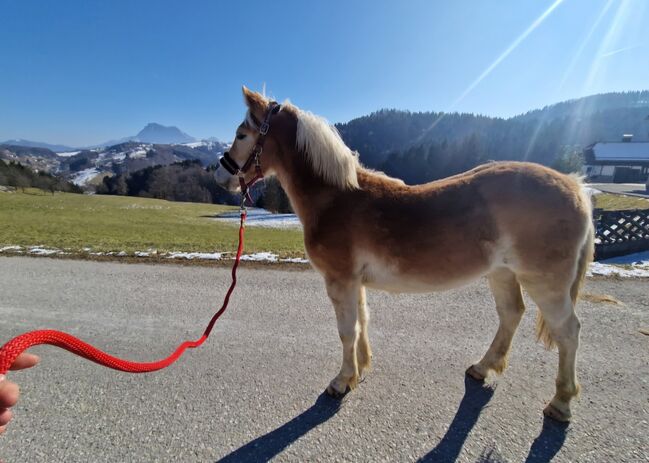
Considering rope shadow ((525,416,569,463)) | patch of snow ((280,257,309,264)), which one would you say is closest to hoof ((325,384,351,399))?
rope shadow ((525,416,569,463))

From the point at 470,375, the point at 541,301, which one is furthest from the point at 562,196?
the point at 470,375

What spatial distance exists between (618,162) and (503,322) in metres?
85.5

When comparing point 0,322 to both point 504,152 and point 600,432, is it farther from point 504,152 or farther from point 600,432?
point 504,152

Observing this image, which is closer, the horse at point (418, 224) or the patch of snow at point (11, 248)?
the horse at point (418, 224)


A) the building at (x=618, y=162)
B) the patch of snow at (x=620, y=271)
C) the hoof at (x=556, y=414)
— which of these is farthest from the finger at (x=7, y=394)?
the building at (x=618, y=162)

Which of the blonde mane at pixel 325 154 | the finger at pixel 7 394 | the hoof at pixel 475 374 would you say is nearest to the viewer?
the finger at pixel 7 394

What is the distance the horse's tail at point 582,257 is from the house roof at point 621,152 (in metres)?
84.7

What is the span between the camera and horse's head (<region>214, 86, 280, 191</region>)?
9.56ft

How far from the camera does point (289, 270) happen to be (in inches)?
272

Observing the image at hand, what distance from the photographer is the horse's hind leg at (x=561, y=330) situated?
2.61 m

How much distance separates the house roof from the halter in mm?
86654

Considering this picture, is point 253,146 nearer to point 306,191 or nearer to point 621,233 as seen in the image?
point 306,191

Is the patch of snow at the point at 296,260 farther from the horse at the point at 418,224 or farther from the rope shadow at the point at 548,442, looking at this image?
the rope shadow at the point at 548,442

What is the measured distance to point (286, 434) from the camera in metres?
2.55
